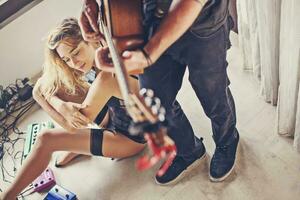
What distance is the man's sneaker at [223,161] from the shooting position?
1804 millimetres

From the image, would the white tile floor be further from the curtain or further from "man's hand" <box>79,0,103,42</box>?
"man's hand" <box>79,0,103,42</box>

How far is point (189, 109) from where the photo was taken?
2.09 metres

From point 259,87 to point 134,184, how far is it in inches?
27.4

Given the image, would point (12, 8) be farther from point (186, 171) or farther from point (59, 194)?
point (186, 171)

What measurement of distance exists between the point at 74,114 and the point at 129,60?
651 mm

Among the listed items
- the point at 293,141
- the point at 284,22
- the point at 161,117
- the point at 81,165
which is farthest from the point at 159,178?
the point at 161,117

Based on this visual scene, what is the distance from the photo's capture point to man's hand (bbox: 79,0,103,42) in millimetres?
1361

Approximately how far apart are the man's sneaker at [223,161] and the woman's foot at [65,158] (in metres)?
0.63

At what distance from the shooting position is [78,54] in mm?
1674

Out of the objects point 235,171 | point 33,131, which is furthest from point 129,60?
point 33,131

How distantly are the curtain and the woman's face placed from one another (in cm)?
63

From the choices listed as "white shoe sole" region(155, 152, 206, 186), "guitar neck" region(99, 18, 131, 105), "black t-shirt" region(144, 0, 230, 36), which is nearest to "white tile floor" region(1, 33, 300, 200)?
"white shoe sole" region(155, 152, 206, 186)

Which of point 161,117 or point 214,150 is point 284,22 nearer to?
point 214,150

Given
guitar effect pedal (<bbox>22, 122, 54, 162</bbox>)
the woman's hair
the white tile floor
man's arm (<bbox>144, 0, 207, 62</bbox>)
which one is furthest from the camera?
guitar effect pedal (<bbox>22, 122, 54, 162</bbox>)
